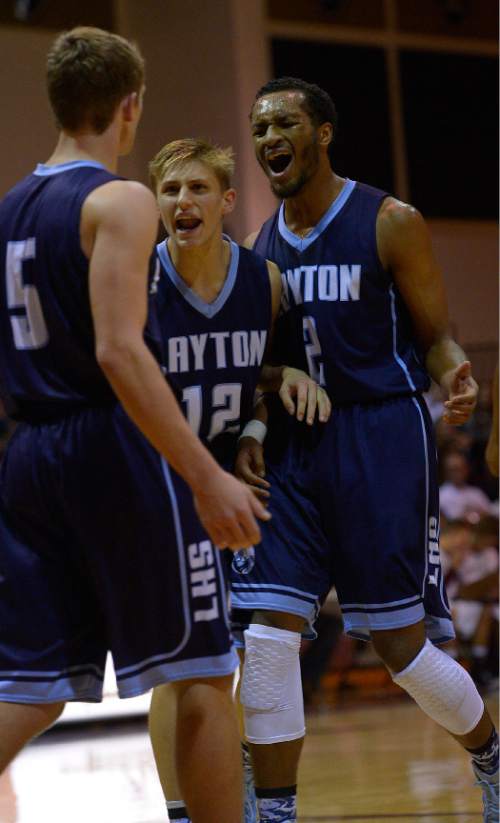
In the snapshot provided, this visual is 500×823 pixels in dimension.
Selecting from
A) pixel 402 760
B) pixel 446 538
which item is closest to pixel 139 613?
pixel 402 760

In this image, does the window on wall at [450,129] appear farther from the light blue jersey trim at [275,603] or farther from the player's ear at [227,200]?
the light blue jersey trim at [275,603]

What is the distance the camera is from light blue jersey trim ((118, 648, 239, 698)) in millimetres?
2625

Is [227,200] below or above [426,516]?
above

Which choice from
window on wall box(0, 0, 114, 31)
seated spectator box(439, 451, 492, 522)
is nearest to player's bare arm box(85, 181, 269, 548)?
seated spectator box(439, 451, 492, 522)

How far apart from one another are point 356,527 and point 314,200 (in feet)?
3.34

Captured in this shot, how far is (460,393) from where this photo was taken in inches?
141

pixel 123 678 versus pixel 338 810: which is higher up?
pixel 123 678

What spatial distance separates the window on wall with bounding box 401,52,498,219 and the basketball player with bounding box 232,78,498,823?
995cm

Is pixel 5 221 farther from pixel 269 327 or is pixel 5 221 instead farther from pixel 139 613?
pixel 269 327

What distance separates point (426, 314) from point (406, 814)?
1782 mm

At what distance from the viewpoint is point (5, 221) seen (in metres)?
2.72

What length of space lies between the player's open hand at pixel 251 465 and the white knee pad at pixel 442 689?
65 cm

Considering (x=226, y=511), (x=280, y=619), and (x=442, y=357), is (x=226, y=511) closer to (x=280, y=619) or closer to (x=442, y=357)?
(x=280, y=619)

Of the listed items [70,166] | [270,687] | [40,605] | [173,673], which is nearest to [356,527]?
[270,687]
